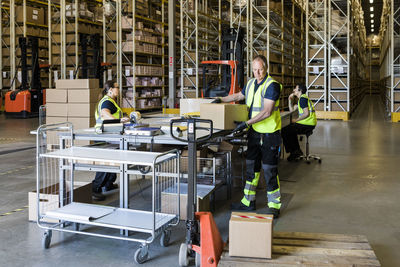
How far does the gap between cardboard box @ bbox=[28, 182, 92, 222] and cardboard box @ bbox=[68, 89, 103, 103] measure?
4.73 meters

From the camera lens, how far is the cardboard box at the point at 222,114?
4641mm

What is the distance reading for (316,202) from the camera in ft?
19.2

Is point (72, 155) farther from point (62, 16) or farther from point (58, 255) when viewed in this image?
point (62, 16)

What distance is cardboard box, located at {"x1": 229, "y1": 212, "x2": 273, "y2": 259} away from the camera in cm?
337

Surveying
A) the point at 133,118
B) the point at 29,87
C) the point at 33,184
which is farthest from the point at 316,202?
the point at 29,87

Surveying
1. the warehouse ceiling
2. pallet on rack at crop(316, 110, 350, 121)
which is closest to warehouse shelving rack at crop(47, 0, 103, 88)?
pallet on rack at crop(316, 110, 350, 121)

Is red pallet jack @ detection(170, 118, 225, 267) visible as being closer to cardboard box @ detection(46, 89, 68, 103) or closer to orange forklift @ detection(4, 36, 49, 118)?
cardboard box @ detection(46, 89, 68, 103)

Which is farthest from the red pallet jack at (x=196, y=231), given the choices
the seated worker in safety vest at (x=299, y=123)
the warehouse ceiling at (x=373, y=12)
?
the warehouse ceiling at (x=373, y=12)

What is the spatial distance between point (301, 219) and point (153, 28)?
17.5 metres

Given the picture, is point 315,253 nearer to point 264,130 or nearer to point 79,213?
point 264,130

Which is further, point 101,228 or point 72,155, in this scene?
point 101,228

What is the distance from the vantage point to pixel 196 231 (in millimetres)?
3648

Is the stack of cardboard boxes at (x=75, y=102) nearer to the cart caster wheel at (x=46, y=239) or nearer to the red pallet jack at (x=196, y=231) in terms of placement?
the cart caster wheel at (x=46, y=239)

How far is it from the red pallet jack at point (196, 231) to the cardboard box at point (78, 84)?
662 centimetres
